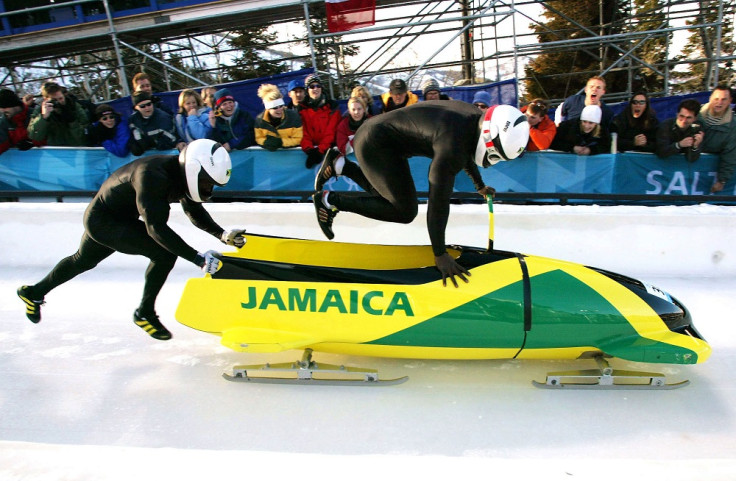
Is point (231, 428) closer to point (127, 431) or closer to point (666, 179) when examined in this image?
point (127, 431)

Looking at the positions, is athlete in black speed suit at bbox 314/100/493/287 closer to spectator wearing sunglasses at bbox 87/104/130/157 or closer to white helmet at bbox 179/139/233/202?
white helmet at bbox 179/139/233/202

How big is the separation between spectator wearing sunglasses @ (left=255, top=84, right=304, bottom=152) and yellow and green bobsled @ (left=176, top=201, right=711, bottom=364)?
2.27 metres

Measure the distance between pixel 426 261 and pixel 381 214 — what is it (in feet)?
1.31

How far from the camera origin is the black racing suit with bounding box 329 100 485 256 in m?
2.38

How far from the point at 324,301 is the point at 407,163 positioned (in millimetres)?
949

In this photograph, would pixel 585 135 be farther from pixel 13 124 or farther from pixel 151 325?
pixel 13 124

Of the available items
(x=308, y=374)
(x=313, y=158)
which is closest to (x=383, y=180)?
(x=308, y=374)

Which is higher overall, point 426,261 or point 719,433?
point 426,261

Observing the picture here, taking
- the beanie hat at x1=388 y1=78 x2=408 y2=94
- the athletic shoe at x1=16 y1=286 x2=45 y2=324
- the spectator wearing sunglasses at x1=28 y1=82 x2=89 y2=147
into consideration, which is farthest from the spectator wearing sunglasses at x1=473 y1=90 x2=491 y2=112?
the athletic shoe at x1=16 y1=286 x2=45 y2=324

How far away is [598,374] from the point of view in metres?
2.42

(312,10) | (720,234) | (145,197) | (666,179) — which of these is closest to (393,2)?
(312,10)

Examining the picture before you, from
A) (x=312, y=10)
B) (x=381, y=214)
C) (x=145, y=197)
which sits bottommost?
(x=381, y=214)

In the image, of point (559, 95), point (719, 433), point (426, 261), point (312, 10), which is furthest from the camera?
point (559, 95)

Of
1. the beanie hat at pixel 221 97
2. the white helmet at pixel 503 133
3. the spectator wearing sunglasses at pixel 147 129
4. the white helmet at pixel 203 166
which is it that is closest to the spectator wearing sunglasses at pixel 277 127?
the beanie hat at pixel 221 97
